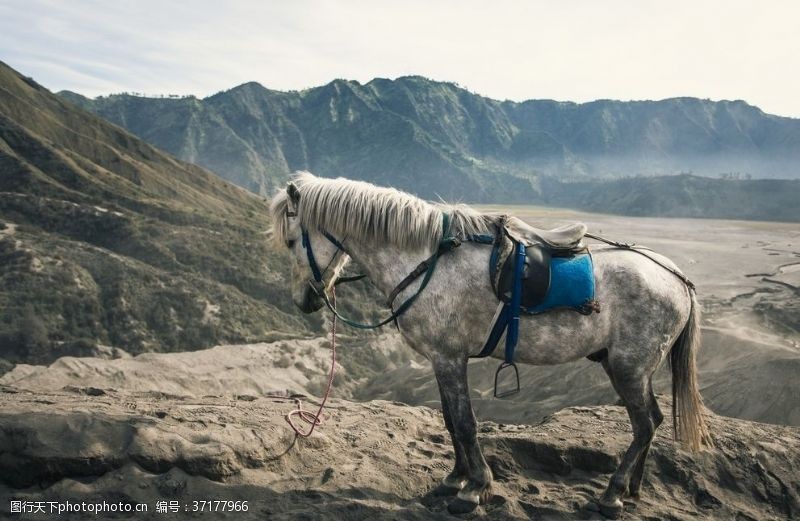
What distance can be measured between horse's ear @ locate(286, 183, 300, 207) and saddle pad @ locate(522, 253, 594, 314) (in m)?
1.79

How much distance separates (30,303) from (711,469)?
16.5 meters

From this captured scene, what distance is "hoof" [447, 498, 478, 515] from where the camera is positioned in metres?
3.61

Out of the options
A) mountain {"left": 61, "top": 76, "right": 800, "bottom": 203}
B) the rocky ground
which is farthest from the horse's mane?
mountain {"left": 61, "top": 76, "right": 800, "bottom": 203}

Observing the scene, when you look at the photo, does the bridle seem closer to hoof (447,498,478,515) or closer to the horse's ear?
the horse's ear

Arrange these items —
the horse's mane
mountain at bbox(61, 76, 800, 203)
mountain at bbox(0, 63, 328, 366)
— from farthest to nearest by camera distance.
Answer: mountain at bbox(61, 76, 800, 203)
mountain at bbox(0, 63, 328, 366)
the horse's mane

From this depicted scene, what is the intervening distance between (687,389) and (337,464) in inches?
110

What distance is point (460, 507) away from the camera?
3619mm

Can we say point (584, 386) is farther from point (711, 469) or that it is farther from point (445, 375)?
point (445, 375)

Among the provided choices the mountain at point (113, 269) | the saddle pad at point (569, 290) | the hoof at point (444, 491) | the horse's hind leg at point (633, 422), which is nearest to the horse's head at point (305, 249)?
the saddle pad at point (569, 290)

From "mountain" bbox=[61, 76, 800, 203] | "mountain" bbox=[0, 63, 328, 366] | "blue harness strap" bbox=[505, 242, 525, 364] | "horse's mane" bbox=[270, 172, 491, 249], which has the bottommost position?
"mountain" bbox=[0, 63, 328, 366]

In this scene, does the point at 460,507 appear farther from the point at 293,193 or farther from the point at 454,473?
the point at 293,193

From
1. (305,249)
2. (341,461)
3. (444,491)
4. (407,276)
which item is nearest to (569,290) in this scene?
(407,276)

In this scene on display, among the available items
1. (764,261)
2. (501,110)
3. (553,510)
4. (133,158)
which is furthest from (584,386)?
(501,110)

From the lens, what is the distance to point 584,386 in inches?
415
